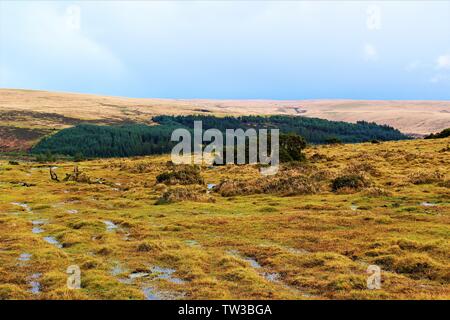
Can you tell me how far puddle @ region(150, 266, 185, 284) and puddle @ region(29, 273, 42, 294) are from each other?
15.7 feet

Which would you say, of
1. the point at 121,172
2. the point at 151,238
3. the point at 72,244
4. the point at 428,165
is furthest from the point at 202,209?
the point at 121,172

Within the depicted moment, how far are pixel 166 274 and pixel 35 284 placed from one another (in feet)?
17.8

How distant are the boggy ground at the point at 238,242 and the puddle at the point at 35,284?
4 centimetres

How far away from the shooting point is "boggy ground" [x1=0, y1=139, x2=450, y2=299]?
59.2 feet

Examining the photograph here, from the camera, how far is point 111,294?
17.4m

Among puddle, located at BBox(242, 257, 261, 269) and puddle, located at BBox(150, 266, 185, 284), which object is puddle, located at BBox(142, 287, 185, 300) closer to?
puddle, located at BBox(150, 266, 185, 284)

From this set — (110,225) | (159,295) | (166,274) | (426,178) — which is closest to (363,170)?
(426,178)

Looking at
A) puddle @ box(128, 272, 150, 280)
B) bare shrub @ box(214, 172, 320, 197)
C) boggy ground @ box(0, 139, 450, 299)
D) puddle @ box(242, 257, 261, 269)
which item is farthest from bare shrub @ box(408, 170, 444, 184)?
puddle @ box(128, 272, 150, 280)

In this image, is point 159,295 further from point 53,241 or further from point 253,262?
point 53,241

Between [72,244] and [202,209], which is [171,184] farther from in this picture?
[72,244]

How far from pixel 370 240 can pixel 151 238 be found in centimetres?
1256

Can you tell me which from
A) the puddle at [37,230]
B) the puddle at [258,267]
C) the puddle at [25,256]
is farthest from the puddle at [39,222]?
the puddle at [258,267]

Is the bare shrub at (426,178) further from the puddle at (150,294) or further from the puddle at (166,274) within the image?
the puddle at (150,294)

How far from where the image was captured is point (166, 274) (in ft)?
67.2
